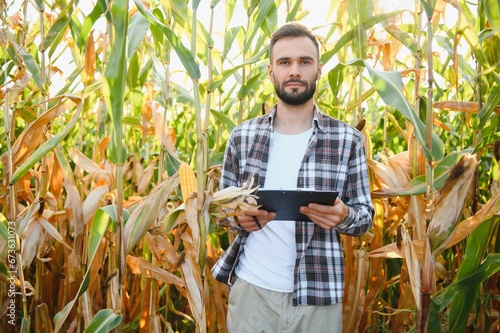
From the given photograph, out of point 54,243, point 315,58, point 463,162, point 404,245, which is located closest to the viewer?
point 463,162

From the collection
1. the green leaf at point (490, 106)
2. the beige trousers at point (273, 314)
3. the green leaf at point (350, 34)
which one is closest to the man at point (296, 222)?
the beige trousers at point (273, 314)

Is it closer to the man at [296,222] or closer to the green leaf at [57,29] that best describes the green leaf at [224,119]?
the man at [296,222]

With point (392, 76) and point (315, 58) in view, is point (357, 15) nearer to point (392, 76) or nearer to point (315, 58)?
point (315, 58)

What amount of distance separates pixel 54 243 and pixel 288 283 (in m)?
1.30

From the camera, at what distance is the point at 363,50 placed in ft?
6.73

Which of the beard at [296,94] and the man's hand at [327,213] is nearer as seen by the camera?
the man's hand at [327,213]

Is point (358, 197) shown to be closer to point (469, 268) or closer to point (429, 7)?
point (469, 268)

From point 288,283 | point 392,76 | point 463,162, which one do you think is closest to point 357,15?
point 392,76

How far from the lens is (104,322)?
1821 millimetres

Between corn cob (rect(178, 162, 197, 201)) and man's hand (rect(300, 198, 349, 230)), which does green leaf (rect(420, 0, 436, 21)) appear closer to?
man's hand (rect(300, 198, 349, 230))

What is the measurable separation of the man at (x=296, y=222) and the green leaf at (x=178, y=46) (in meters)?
0.31

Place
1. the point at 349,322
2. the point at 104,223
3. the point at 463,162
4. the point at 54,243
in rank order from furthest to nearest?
the point at 54,243 → the point at 349,322 → the point at 104,223 → the point at 463,162

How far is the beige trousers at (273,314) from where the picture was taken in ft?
6.13

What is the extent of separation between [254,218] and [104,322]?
21.6 inches
